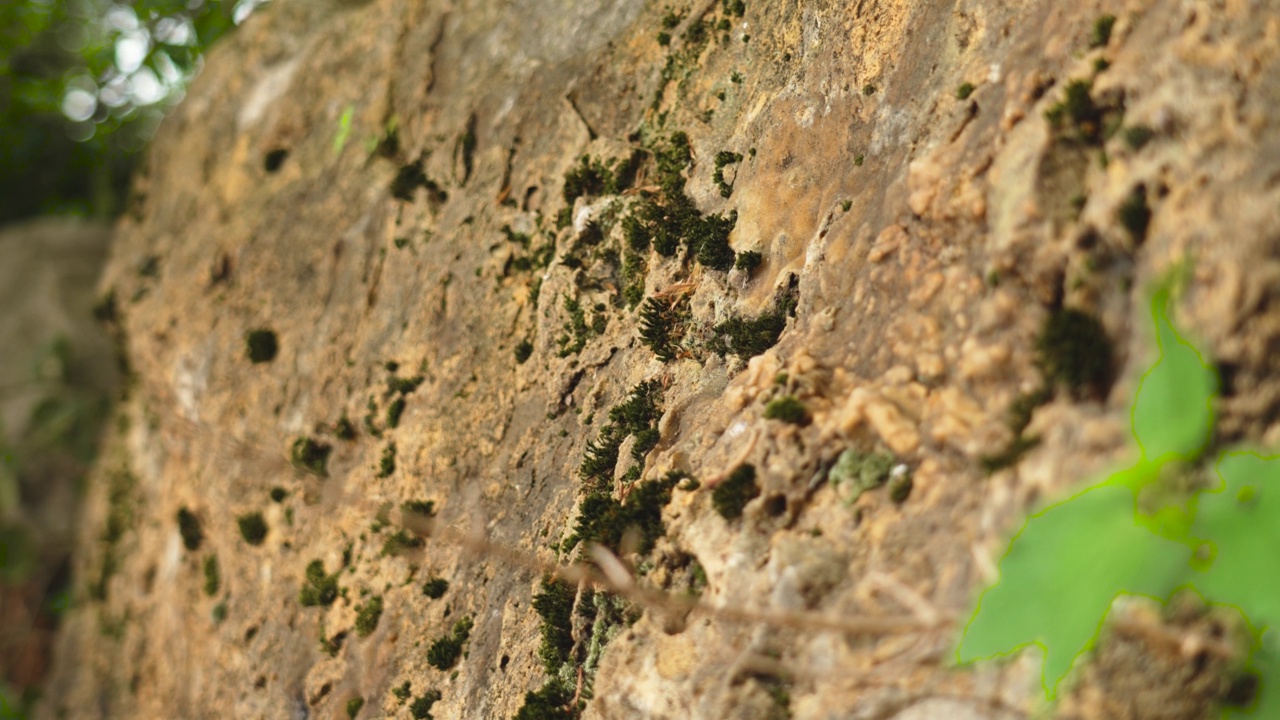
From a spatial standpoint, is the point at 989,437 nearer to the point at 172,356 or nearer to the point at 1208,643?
the point at 1208,643

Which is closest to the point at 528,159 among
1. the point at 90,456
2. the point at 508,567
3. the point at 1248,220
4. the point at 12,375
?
the point at 508,567

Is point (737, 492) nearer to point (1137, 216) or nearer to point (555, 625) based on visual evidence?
point (555, 625)

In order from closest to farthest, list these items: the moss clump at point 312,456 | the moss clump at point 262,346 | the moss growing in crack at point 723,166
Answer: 1. the moss growing in crack at point 723,166
2. the moss clump at point 312,456
3. the moss clump at point 262,346

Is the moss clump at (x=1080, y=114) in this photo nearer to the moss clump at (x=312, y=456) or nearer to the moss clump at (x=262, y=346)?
the moss clump at (x=312, y=456)

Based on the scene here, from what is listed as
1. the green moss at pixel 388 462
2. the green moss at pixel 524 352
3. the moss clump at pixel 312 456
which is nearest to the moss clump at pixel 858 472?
the green moss at pixel 524 352

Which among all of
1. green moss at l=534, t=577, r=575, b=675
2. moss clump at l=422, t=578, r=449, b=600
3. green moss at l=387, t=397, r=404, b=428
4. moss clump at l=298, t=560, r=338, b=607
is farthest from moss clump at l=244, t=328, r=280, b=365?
green moss at l=534, t=577, r=575, b=675

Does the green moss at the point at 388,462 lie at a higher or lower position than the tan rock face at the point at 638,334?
lower

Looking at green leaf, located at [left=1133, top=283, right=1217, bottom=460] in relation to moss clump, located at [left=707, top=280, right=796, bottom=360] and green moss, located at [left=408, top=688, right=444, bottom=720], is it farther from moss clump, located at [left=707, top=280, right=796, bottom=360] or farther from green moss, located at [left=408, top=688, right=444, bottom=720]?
green moss, located at [left=408, top=688, right=444, bottom=720]
